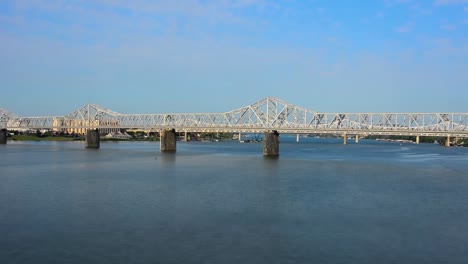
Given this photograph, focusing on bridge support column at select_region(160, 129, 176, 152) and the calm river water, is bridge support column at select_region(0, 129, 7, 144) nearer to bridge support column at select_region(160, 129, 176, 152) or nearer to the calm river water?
bridge support column at select_region(160, 129, 176, 152)

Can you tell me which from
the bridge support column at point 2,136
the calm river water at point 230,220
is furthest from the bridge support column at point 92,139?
the calm river water at point 230,220

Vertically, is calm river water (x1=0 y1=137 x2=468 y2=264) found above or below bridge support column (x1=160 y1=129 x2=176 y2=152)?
below

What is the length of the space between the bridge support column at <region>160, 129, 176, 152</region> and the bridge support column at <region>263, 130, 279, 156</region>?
14.1 m

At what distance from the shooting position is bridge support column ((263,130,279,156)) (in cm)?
5537

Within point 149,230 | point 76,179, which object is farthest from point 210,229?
point 76,179

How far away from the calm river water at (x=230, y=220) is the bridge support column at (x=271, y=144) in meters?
23.5

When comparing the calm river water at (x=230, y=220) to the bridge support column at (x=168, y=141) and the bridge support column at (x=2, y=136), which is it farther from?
the bridge support column at (x=2, y=136)

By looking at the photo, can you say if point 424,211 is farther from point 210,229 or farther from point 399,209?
point 210,229

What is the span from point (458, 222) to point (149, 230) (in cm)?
1072

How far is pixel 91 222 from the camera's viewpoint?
56.4 ft

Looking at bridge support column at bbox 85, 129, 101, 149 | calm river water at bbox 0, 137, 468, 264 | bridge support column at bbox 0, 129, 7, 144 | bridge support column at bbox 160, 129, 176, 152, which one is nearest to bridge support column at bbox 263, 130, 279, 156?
bridge support column at bbox 160, 129, 176, 152

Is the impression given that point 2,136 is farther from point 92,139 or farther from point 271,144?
point 271,144

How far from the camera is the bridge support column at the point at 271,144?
182 ft

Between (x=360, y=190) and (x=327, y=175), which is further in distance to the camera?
(x=327, y=175)
